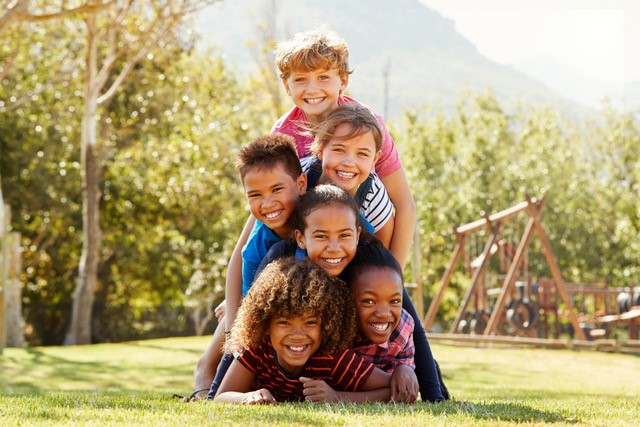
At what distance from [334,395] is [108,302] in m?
25.9

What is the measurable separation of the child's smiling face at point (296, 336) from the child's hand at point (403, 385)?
17.9 inches

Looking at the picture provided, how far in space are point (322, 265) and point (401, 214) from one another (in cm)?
91

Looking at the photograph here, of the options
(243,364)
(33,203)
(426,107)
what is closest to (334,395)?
(243,364)

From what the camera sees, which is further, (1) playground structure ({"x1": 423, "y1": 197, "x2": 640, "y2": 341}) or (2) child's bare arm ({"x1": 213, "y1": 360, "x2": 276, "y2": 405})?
(1) playground structure ({"x1": 423, "y1": 197, "x2": 640, "y2": 341})

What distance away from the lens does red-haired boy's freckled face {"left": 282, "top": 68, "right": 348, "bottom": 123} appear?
5.50 metres

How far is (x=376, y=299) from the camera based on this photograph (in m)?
5.01

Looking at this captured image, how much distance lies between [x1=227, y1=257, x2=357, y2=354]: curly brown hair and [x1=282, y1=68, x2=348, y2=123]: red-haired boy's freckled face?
3.38 feet

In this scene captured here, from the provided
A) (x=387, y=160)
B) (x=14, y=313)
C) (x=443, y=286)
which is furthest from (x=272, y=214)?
(x=14, y=313)

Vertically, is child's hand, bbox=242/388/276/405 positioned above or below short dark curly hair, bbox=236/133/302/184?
below

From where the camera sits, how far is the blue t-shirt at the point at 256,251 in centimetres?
532

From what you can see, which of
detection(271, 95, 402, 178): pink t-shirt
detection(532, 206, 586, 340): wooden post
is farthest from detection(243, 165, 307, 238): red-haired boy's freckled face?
detection(532, 206, 586, 340): wooden post

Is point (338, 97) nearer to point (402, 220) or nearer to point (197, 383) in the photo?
point (402, 220)

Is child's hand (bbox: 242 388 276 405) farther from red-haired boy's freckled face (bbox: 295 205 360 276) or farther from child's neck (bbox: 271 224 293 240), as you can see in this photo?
child's neck (bbox: 271 224 293 240)

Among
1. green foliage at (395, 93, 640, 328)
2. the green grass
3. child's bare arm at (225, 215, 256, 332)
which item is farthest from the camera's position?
green foliage at (395, 93, 640, 328)
